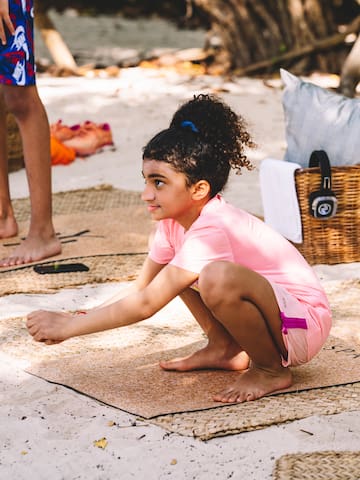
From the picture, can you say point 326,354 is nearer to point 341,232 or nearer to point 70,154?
point 341,232

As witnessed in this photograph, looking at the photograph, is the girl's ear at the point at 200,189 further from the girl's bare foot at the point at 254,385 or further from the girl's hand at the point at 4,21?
the girl's hand at the point at 4,21

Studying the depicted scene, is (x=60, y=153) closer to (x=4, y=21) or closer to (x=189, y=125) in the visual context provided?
(x=4, y=21)

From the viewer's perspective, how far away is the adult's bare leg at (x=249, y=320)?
2.41 meters

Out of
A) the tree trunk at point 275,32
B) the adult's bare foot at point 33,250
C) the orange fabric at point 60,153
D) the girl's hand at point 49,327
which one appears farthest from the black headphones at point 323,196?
the tree trunk at point 275,32

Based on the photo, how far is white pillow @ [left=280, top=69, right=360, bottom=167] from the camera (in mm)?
4000

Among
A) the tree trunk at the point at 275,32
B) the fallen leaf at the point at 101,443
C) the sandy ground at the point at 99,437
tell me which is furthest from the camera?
the tree trunk at the point at 275,32

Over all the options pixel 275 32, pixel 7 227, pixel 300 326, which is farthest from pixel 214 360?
pixel 275 32

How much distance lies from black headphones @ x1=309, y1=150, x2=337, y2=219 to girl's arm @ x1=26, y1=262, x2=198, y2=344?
1.51 m

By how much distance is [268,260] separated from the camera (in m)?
2.60

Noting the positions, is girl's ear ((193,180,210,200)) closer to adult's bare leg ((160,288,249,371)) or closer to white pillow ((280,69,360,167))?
adult's bare leg ((160,288,249,371))

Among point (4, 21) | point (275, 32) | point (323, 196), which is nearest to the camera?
point (4, 21)

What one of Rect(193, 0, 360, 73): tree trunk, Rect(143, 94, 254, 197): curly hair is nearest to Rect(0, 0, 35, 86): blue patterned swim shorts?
Rect(143, 94, 254, 197): curly hair

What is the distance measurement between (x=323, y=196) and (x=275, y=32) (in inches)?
188

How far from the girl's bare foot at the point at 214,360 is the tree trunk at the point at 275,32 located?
5711 mm
